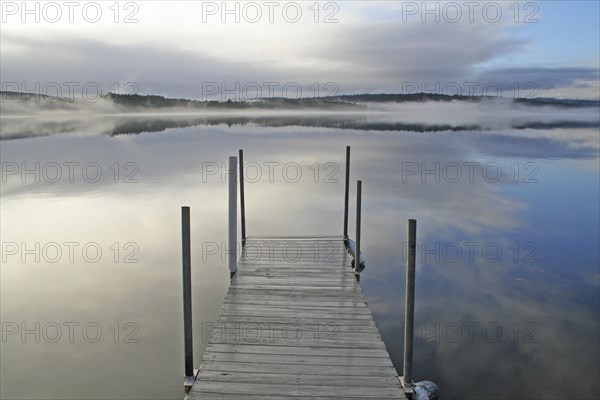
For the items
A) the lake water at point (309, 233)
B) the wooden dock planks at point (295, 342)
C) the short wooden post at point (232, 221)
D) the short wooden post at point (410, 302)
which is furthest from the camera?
the short wooden post at point (232, 221)

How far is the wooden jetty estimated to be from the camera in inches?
196

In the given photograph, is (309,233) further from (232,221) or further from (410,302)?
(410,302)

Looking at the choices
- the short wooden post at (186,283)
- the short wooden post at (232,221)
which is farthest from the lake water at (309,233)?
Result: the short wooden post at (186,283)

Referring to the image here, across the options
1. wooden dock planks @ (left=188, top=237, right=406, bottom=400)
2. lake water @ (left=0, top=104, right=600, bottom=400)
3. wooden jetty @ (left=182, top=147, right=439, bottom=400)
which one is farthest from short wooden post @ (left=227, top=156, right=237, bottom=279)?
lake water @ (left=0, top=104, right=600, bottom=400)

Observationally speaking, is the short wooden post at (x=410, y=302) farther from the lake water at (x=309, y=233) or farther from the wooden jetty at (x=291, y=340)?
the lake water at (x=309, y=233)

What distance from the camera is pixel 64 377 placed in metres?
6.90

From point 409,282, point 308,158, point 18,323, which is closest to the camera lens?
point 409,282

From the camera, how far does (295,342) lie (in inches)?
233

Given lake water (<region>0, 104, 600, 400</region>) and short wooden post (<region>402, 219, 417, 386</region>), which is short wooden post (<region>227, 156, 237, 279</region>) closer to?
lake water (<region>0, 104, 600, 400</region>)

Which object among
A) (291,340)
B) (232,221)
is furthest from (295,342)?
(232,221)

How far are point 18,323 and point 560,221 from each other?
Result: 14.6 meters

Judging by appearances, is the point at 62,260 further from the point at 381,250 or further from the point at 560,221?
the point at 560,221

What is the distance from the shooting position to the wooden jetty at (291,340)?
498 centimetres

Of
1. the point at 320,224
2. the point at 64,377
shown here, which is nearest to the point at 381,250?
the point at 320,224
